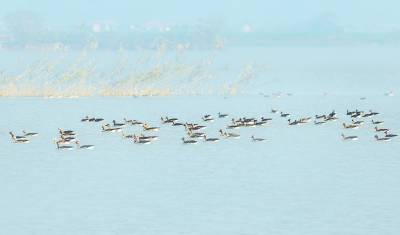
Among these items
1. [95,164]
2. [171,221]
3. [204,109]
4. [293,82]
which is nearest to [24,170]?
[95,164]

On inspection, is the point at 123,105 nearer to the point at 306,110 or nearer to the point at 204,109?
the point at 204,109

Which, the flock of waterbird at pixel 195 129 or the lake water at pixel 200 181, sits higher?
the flock of waterbird at pixel 195 129

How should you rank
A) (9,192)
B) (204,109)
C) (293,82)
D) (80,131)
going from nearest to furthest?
(9,192), (80,131), (204,109), (293,82)

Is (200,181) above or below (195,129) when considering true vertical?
below

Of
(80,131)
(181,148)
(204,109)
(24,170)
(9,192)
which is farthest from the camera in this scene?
(204,109)

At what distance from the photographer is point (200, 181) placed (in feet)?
174

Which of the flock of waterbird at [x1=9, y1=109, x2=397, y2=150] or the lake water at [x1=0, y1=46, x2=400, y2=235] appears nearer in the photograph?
the lake water at [x1=0, y1=46, x2=400, y2=235]

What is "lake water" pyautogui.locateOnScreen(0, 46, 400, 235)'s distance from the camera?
43.2 meters

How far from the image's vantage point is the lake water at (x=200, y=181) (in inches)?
1700

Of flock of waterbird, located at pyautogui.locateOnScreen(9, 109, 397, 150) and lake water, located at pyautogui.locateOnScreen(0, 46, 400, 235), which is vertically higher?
flock of waterbird, located at pyautogui.locateOnScreen(9, 109, 397, 150)

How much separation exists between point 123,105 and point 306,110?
1487 cm

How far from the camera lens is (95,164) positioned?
5944cm

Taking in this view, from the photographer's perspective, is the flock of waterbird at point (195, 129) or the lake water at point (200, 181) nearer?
the lake water at point (200, 181)

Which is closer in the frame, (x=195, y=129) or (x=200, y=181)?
(x=200, y=181)
